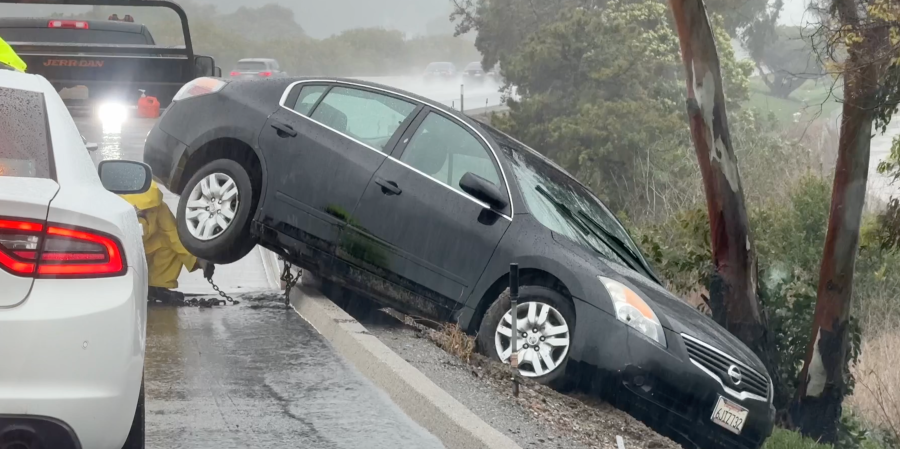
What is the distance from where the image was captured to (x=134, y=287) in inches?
157

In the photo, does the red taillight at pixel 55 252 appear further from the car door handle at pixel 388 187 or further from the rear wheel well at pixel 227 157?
the rear wheel well at pixel 227 157

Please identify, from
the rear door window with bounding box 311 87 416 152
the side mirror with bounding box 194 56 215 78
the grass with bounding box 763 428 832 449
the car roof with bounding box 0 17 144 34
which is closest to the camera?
the rear door window with bounding box 311 87 416 152

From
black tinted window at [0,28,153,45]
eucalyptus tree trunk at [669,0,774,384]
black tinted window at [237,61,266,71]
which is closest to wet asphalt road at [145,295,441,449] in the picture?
black tinted window at [0,28,153,45]

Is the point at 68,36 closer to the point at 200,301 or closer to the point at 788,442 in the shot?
the point at 200,301

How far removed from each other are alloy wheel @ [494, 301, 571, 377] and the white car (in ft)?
12.3

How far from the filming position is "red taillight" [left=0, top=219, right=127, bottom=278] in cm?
368

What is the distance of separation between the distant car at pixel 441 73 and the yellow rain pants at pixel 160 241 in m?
65.2

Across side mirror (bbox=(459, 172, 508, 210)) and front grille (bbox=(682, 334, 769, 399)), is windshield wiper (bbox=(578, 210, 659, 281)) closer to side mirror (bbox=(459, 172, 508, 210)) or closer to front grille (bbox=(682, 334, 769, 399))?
side mirror (bbox=(459, 172, 508, 210))

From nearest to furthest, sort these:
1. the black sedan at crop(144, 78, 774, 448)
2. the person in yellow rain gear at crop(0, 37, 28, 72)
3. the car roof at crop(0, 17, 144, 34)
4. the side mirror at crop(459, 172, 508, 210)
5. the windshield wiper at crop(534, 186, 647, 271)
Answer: the person in yellow rain gear at crop(0, 37, 28, 72) < the black sedan at crop(144, 78, 774, 448) < the side mirror at crop(459, 172, 508, 210) < the windshield wiper at crop(534, 186, 647, 271) < the car roof at crop(0, 17, 144, 34)

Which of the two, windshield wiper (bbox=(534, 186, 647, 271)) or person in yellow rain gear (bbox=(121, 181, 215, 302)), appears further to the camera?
person in yellow rain gear (bbox=(121, 181, 215, 302))

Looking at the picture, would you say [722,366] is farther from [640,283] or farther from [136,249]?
[136,249]

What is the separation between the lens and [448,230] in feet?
26.3

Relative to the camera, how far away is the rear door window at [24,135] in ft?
13.6

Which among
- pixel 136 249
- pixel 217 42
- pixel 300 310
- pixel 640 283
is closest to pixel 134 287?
pixel 136 249
